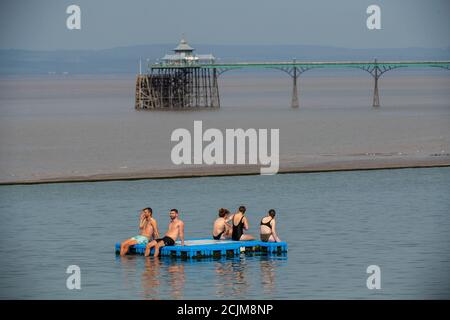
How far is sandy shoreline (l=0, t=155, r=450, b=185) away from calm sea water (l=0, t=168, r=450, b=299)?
1.60 m

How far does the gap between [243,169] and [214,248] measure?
86.5 ft

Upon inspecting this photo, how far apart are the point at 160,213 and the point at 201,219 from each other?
2.52 meters

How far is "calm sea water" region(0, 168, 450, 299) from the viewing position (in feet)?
95.9

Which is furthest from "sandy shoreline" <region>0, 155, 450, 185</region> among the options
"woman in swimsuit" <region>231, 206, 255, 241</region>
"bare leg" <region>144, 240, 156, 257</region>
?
"bare leg" <region>144, 240, 156, 257</region>

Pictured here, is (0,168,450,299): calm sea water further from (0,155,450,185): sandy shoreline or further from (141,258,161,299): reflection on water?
(0,155,450,185): sandy shoreline

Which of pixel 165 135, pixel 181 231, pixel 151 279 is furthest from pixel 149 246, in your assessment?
pixel 165 135

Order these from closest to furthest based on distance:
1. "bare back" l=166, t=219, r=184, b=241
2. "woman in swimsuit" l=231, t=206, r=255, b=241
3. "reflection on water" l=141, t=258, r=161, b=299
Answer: "reflection on water" l=141, t=258, r=161, b=299 < "bare back" l=166, t=219, r=184, b=241 < "woman in swimsuit" l=231, t=206, r=255, b=241

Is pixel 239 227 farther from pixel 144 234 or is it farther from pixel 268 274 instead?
pixel 268 274

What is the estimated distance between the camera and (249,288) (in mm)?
28969

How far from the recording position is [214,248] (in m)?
32.5

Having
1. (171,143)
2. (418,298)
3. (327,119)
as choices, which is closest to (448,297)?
(418,298)

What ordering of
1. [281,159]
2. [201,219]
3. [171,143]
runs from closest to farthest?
[201,219], [281,159], [171,143]
